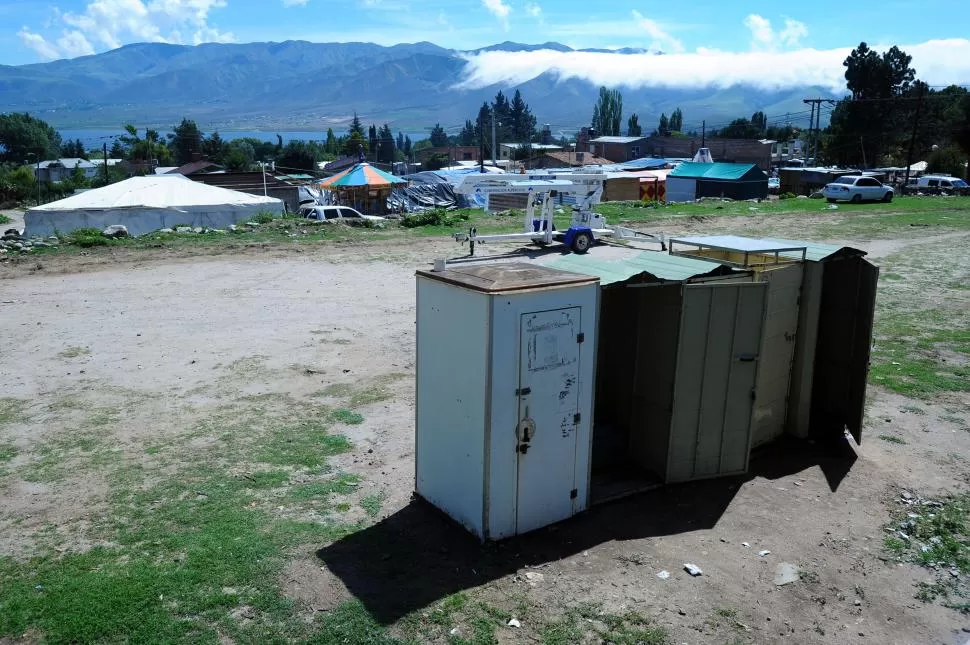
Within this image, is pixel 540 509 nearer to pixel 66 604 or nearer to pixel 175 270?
pixel 66 604

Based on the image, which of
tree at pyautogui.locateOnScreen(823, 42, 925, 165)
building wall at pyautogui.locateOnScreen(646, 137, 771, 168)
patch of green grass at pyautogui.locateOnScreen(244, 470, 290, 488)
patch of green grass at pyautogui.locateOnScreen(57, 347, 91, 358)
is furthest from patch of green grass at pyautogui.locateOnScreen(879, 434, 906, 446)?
building wall at pyautogui.locateOnScreen(646, 137, 771, 168)

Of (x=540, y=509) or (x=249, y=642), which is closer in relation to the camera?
(x=249, y=642)

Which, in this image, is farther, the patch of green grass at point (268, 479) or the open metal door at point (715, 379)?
the patch of green grass at point (268, 479)

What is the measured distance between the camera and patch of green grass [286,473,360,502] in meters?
6.03

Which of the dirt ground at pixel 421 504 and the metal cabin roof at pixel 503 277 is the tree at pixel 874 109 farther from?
the metal cabin roof at pixel 503 277

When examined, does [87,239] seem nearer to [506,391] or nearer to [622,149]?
[506,391]

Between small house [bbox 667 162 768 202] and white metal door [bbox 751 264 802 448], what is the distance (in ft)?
99.0

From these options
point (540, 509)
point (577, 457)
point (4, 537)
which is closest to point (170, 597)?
point (4, 537)

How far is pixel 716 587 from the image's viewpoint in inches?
191

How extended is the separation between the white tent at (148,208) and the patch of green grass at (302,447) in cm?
1837

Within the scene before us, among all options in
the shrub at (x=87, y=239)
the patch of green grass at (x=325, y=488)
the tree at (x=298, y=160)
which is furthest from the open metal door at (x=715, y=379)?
the tree at (x=298, y=160)

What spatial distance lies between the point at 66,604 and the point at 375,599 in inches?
74.2

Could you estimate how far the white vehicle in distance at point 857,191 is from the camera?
102ft

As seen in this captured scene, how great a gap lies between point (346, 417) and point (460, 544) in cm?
296
